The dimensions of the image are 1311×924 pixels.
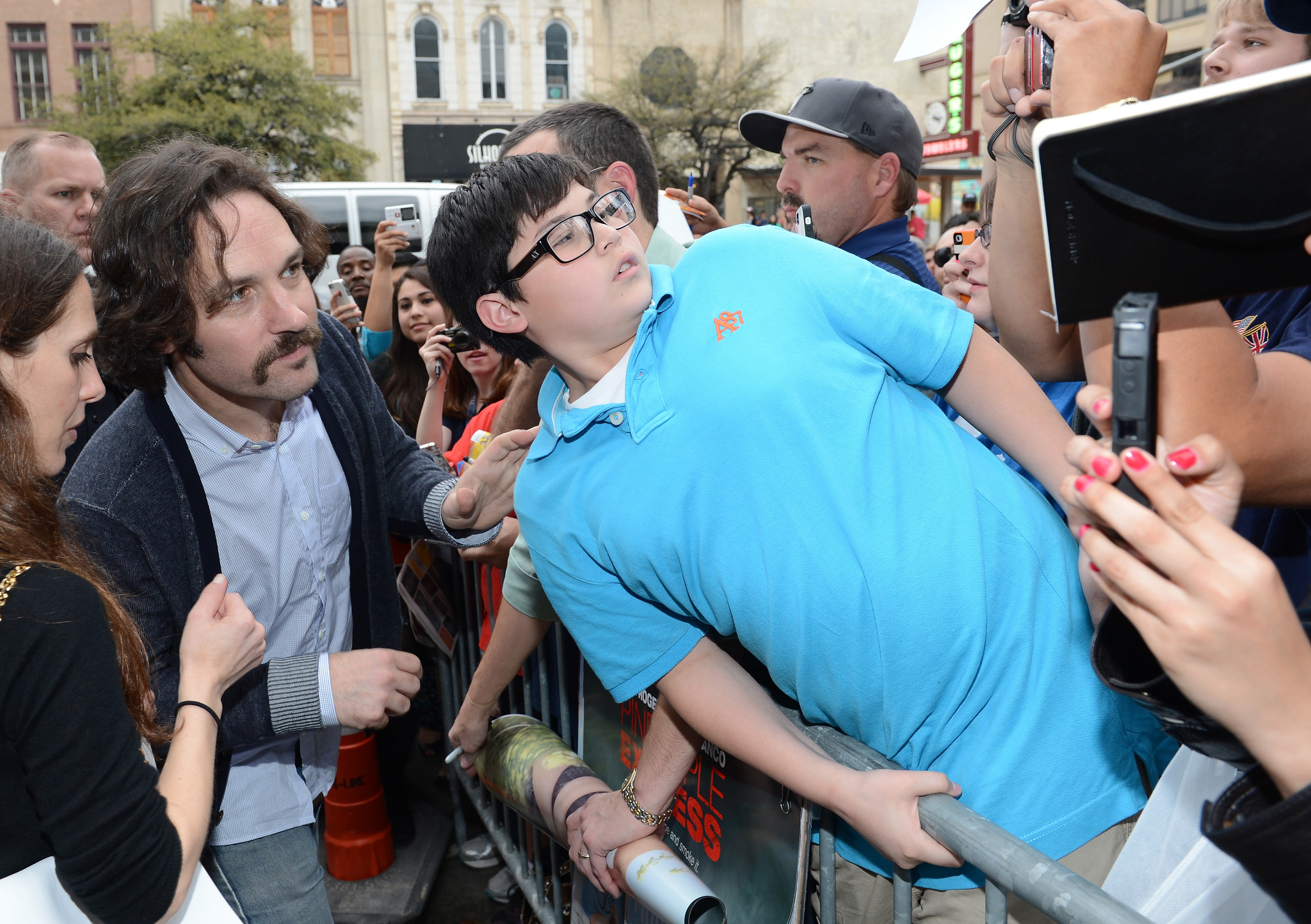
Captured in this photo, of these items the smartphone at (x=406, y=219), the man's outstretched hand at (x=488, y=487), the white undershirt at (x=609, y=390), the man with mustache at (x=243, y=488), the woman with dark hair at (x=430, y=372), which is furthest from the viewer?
the smartphone at (x=406, y=219)

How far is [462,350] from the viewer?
380 centimetres

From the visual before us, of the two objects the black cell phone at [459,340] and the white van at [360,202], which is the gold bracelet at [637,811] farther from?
the white van at [360,202]

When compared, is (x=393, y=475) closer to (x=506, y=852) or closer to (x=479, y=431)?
(x=479, y=431)

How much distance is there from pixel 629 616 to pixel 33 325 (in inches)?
40.9

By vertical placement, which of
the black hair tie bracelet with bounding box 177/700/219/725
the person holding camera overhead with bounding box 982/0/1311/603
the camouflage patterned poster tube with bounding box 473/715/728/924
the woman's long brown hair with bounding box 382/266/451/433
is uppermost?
the person holding camera overhead with bounding box 982/0/1311/603

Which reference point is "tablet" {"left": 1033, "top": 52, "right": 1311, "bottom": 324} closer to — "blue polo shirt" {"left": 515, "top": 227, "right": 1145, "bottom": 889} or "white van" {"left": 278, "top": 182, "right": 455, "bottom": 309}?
"blue polo shirt" {"left": 515, "top": 227, "right": 1145, "bottom": 889}

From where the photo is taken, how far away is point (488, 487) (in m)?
2.44

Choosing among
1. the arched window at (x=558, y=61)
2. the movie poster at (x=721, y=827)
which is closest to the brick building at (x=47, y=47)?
the arched window at (x=558, y=61)

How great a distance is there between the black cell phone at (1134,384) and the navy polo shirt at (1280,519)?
0.92 m

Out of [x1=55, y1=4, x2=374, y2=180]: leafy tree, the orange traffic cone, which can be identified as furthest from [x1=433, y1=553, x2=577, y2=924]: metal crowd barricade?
[x1=55, y1=4, x2=374, y2=180]: leafy tree

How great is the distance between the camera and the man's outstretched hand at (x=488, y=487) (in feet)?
7.79

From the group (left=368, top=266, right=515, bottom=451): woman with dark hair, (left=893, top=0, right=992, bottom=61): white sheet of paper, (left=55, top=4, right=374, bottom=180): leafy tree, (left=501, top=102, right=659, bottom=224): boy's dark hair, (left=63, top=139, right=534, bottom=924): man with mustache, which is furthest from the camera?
(left=55, top=4, right=374, bottom=180): leafy tree

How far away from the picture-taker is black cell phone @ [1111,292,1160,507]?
2.53 feet

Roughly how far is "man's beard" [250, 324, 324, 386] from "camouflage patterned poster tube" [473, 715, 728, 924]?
1.09m
